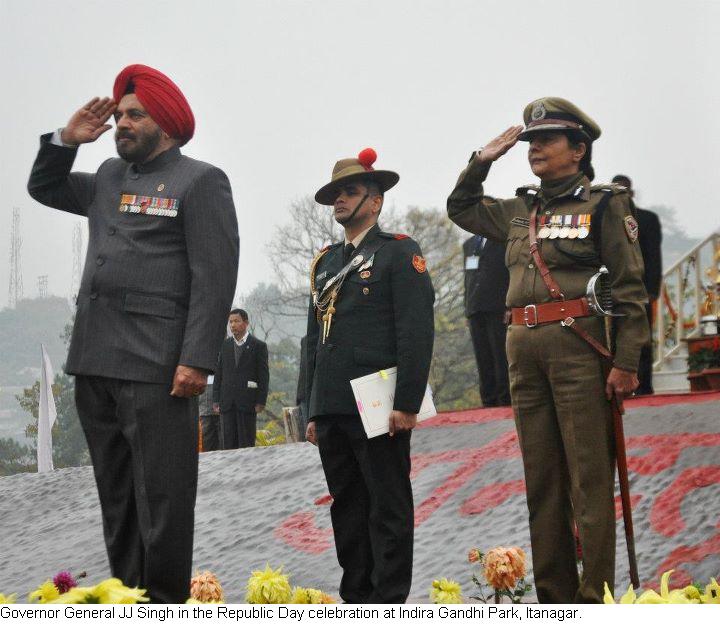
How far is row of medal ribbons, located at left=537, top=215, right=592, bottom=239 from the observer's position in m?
3.76

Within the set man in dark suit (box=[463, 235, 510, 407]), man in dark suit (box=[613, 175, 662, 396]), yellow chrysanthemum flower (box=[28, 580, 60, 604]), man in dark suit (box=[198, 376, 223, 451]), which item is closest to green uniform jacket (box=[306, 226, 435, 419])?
yellow chrysanthemum flower (box=[28, 580, 60, 604])

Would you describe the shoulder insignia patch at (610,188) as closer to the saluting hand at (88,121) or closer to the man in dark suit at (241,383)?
the saluting hand at (88,121)

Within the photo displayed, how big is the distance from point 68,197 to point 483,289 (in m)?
4.96

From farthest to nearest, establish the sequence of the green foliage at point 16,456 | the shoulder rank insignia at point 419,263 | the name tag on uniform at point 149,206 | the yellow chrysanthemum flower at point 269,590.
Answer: the green foliage at point 16,456
the shoulder rank insignia at point 419,263
the yellow chrysanthemum flower at point 269,590
the name tag on uniform at point 149,206

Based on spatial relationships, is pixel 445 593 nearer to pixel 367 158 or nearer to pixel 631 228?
pixel 631 228

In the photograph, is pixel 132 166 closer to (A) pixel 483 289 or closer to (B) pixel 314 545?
(B) pixel 314 545

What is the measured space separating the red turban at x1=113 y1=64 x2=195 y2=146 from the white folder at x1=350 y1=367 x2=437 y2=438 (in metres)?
1.08

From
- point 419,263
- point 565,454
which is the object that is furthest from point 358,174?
point 565,454

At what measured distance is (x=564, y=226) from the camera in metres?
3.81

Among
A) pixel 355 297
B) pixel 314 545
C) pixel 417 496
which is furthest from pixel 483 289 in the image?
pixel 355 297

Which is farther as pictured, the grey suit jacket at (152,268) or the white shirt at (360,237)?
the white shirt at (360,237)

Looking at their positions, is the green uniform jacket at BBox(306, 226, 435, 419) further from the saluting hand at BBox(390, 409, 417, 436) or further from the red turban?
the red turban

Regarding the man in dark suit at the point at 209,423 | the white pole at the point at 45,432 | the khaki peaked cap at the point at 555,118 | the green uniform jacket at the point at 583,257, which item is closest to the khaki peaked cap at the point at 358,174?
the green uniform jacket at the point at 583,257

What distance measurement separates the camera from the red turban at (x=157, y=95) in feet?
11.0
